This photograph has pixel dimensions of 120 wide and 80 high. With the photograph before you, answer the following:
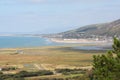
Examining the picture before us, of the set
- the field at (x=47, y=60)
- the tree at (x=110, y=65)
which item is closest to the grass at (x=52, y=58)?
the field at (x=47, y=60)

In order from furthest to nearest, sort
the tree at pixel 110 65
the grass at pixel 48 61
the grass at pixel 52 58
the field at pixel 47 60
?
the grass at pixel 52 58
the field at pixel 47 60
the grass at pixel 48 61
the tree at pixel 110 65

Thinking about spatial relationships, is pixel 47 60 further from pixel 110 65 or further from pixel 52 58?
pixel 110 65

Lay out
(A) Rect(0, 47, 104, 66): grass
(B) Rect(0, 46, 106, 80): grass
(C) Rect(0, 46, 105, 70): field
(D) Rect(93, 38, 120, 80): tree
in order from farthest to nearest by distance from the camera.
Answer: (A) Rect(0, 47, 104, 66): grass
(C) Rect(0, 46, 105, 70): field
(B) Rect(0, 46, 106, 80): grass
(D) Rect(93, 38, 120, 80): tree

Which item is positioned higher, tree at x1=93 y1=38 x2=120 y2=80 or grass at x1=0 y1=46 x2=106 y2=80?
tree at x1=93 y1=38 x2=120 y2=80

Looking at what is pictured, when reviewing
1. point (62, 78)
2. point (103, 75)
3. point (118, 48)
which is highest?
point (118, 48)

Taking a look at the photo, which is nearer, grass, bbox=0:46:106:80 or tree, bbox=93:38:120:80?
tree, bbox=93:38:120:80

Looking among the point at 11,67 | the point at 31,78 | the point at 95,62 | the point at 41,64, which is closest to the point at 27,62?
the point at 41,64

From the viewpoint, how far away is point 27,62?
80562 mm

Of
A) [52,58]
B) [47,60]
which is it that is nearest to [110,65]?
[47,60]

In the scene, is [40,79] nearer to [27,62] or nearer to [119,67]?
[27,62]

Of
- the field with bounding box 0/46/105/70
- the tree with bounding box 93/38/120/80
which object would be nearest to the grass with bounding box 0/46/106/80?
the field with bounding box 0/46/105/70

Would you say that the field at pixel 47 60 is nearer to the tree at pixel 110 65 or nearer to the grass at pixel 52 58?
the grass at pixel 52 58

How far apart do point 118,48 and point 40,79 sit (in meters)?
33.5

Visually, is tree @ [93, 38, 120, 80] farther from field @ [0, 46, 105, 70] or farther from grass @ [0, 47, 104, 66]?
grass @ [0, 47, 104, 66]
